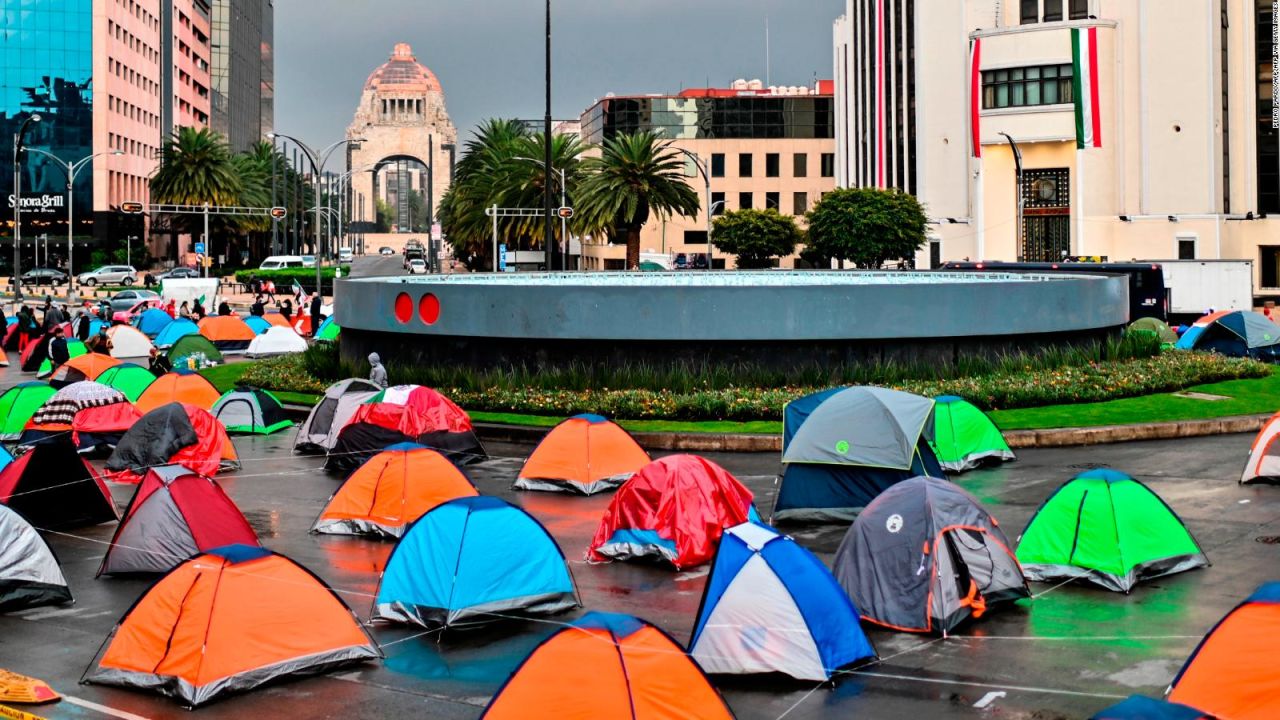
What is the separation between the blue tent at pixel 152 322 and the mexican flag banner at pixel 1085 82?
Answer: 49.4 meters

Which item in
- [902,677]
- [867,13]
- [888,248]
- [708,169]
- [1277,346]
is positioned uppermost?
[867,13]

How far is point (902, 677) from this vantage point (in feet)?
41.1

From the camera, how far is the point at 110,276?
91.4 m

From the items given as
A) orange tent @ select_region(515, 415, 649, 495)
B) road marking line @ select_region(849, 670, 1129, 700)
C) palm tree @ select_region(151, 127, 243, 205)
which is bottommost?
road marking line @ select_region(849, 670, 1129, 700)

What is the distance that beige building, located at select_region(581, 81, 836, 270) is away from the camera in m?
119

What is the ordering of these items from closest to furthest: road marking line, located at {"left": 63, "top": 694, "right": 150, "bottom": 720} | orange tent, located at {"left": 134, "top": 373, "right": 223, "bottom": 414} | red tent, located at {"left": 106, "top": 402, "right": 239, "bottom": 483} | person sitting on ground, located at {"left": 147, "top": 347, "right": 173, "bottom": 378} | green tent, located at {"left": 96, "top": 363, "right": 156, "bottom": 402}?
road marking line, located at {"left": 63, "top": 694, "right": 150, "bottom": 720}, red tent, located at {"left": 106, "top": 402, "right": 239, "bottom": 483}, orange tent, located at {"left": 134, "top": 373, "right": 223, "bottom": 414}, green tent, located at {"left": 96, "top": 363, "right": 156, "bottom": 402}, person sitting on ground, located at {"left": 147, "top": 347, "right": 173, "bottom": 378}

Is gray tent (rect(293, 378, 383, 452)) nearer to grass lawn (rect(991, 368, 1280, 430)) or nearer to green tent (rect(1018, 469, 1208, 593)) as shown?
grass lawn (rect(991, 368, 1280, 430))

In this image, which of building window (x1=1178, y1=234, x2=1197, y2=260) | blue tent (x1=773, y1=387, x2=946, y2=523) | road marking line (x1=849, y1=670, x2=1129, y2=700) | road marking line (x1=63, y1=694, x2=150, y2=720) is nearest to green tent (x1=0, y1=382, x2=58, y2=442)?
blue tent (x1=773, y1=387, x2=946, y2=523)

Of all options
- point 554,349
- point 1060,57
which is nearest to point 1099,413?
point 554,349

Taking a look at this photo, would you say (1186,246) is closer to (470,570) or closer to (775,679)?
(470,570)

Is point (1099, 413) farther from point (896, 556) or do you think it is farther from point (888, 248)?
point (888, 248)

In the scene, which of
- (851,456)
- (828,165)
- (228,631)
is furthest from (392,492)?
(828,165)

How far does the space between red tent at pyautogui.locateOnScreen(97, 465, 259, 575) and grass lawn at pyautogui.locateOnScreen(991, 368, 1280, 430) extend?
1425 cm

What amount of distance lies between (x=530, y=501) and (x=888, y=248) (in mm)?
64908
